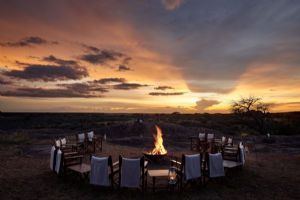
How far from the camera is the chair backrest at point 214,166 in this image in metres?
10.2

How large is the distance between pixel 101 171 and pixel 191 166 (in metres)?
3.05

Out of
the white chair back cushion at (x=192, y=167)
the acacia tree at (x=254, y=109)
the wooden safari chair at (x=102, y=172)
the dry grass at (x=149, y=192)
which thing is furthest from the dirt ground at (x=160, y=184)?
the acacia tree at (x=254, y=109)

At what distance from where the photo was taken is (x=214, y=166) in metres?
10.3

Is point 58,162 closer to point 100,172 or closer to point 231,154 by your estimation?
point 100,172

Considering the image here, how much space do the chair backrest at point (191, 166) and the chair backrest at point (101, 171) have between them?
247 cm

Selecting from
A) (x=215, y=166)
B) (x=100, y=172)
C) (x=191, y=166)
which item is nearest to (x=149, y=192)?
(x=191, y=166)

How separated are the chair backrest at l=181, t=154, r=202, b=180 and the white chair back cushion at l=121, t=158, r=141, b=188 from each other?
62.2 inches

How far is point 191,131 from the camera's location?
28.0 meters

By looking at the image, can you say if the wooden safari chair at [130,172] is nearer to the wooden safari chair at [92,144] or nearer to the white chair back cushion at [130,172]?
the white chair back cushion at [130,172]

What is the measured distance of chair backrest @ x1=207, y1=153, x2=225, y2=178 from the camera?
10.2 metres

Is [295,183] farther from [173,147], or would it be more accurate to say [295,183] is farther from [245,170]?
[173,147]

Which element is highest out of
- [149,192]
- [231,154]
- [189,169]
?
[231,154]

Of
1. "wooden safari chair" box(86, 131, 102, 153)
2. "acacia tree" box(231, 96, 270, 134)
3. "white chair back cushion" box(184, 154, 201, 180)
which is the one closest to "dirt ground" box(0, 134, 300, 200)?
"white chair back cushion" box(184, 154, 201, 180)

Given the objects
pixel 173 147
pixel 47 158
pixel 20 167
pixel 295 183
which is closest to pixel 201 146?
pixel 173 147
